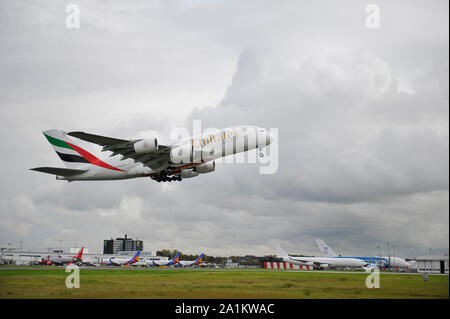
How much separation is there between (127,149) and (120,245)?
135166 millimetres

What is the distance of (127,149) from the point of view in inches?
1969

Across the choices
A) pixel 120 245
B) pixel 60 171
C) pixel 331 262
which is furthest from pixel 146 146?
pixel 120 245

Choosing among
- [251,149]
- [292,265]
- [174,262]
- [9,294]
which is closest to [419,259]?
[292,265]

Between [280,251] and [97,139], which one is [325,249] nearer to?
[280,251]

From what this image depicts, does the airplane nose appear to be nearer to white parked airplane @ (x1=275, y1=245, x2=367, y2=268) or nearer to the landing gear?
the landing gear

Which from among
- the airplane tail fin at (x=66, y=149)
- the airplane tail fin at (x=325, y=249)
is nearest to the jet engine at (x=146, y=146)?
the airplane tail fin at (x=66, y=149)

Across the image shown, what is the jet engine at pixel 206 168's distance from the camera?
2292 inches

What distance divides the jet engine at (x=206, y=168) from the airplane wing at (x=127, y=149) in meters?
6.15

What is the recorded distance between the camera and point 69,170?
5356 cm

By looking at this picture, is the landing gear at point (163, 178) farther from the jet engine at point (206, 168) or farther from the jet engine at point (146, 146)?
the jet engine at point (146, 146)

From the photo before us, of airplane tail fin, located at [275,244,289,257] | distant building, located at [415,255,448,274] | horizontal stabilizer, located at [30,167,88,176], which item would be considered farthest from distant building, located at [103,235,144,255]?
horizontal stabilizer, located at [30,167,88,176]
